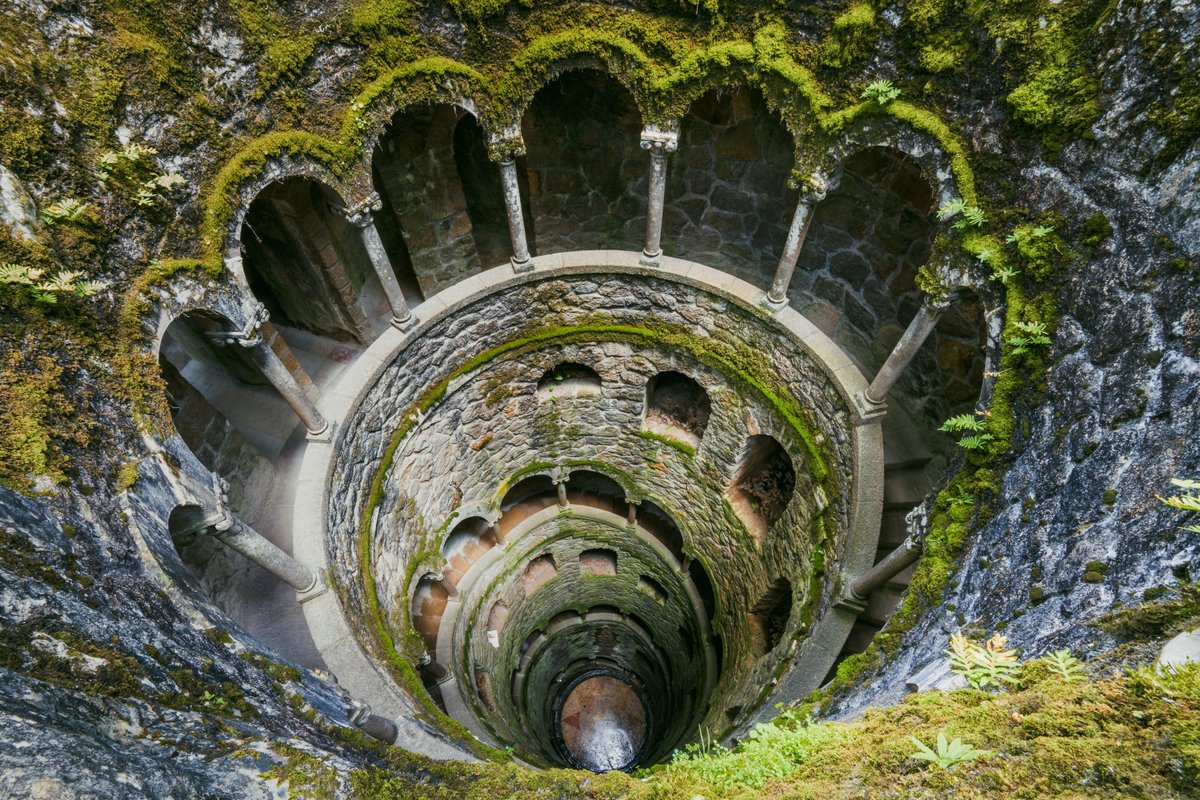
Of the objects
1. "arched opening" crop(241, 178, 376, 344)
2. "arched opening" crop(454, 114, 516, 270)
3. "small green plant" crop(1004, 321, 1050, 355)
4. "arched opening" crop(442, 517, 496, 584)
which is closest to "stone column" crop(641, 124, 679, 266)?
Result: "arched opening" crop(454, 114, 516, 270)

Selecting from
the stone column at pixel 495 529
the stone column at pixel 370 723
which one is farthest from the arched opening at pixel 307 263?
the stone column at pixel 370 723

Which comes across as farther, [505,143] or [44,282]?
[505,143]

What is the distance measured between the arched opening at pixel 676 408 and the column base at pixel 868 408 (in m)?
4.05

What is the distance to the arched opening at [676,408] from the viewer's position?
11.8 m

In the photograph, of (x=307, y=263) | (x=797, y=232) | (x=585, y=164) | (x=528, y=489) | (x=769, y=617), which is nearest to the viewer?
(x=797, y=232)

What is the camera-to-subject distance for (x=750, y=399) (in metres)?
9.65

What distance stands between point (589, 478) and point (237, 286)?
9558 millimetres

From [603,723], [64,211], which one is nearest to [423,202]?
[64,211]

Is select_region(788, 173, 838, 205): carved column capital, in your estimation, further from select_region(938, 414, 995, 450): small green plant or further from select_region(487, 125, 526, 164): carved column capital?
select_region(487, 125, 526, 164): carved column capital

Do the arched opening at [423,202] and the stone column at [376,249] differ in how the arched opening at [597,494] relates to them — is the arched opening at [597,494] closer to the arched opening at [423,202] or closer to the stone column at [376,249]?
the arched opening at [423,202]

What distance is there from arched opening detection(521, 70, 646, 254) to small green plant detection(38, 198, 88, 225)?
726 centimetres

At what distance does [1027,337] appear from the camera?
17.3 ft

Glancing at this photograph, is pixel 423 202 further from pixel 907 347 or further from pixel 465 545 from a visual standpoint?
pixel 907 347

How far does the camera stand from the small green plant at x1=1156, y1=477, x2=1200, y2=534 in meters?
2.57
